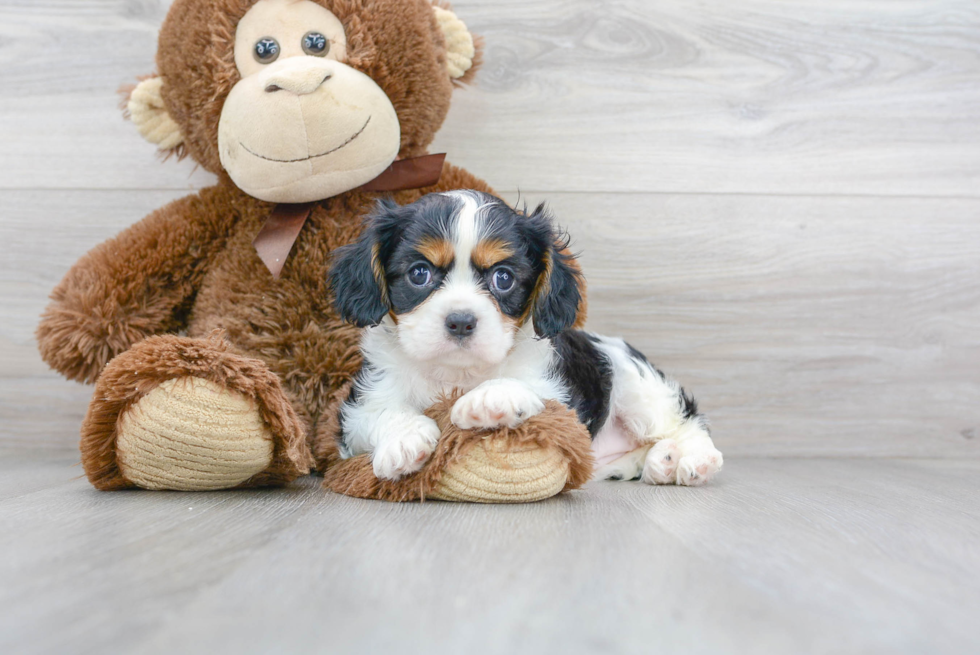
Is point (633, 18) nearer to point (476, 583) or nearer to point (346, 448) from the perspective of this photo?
point (346, 448)

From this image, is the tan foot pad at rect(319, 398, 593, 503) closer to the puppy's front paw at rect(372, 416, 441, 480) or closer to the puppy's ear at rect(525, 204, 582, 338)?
the puppy's front paw at rect(372, 416, 441, 480)

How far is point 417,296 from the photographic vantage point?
1483 mm

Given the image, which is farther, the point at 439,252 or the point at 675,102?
the point at 675,102

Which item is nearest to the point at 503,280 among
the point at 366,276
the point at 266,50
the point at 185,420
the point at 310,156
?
the point at 366,276

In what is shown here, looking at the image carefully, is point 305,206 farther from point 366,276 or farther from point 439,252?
point 439,252

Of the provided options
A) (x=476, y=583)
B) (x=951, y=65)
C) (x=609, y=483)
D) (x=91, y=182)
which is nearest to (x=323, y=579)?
(x=476, y=583)

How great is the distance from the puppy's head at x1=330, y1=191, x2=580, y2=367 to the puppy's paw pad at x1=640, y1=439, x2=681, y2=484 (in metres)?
0.43

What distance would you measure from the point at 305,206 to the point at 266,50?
1.18 feet

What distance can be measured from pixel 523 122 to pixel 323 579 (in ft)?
5.52

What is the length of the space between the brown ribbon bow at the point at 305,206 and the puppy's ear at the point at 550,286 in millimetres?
365

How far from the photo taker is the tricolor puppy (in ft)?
4.57

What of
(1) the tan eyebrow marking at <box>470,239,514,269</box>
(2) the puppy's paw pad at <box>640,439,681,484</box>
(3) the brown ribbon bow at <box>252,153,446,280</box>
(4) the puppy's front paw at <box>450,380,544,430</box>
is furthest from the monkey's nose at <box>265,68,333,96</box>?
(2) the puppy's paw pad at <box>640,439,681,484</box>

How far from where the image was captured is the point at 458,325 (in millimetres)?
1385

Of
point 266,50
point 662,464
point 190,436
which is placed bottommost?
point 662,464
